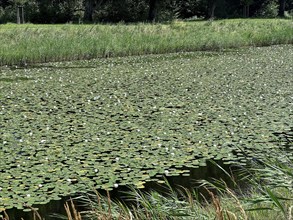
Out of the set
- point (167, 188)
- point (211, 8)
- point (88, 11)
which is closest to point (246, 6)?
point (211, 8)

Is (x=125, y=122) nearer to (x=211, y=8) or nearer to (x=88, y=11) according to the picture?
(x=88, y=11)

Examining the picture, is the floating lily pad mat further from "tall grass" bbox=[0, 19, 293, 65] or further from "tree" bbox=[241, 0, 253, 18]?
"tree" bbox=[241, 0, 253, 18]

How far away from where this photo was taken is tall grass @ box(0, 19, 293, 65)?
603 inches

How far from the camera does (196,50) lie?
18.7 m

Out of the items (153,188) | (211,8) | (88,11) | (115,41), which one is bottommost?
(153,188)

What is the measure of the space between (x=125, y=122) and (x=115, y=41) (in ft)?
31.2

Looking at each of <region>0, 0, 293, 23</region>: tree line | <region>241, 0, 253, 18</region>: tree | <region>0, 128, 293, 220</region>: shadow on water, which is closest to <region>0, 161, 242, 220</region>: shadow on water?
<region>0, 128, 293, 220</region>: shadow on water

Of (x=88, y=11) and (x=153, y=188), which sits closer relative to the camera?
(x=153, y=188)

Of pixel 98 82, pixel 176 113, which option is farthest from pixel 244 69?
pixel 176 113

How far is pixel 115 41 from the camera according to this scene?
56.3ft

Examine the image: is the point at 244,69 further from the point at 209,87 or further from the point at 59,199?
the point at 59,199

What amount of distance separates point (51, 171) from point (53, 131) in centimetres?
178

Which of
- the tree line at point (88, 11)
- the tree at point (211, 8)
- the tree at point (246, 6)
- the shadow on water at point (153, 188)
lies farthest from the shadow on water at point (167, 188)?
the tree at point (246, 6)

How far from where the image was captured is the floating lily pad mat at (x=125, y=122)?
5.71 meters
